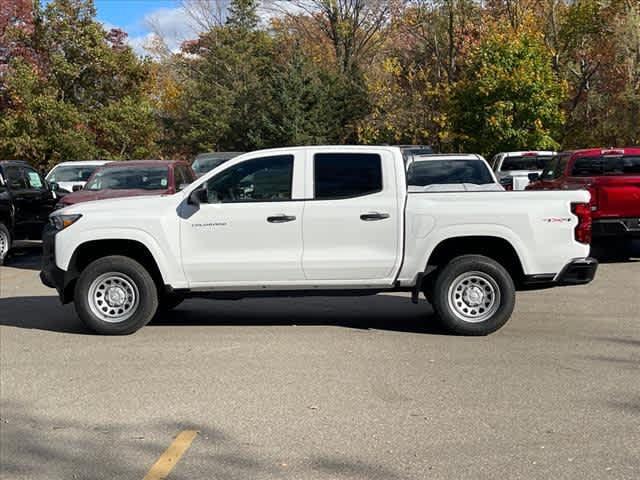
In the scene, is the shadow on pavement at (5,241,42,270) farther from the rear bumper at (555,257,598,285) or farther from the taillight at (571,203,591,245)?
the taillight at (571,203,591,245)

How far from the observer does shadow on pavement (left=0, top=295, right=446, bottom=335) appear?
9734mm

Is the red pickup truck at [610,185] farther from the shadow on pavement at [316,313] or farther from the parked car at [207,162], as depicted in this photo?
the parked car at [207,162]

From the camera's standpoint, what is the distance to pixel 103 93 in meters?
34.3

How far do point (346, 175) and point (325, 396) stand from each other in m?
3.00

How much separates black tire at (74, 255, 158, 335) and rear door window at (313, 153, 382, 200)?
203 cm

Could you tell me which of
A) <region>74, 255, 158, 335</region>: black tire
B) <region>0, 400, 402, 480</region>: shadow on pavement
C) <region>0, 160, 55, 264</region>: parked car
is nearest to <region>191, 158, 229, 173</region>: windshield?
<region>0, 160, 55, 264</region>: parked car

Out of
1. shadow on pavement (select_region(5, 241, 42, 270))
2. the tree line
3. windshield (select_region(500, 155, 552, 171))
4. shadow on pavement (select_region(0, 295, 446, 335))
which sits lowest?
shadow on pavement (select_region(5, 241, 42, 270))

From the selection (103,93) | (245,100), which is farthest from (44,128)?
(245,100)

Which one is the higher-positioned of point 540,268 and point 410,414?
point 540,268

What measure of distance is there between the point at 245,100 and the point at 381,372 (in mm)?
38860

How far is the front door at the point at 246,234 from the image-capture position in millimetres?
8891

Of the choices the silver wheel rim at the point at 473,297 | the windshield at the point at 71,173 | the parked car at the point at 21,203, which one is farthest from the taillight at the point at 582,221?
the windshield at the point at 71,173

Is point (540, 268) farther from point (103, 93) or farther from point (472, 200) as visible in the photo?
Answer: point (103, 93)

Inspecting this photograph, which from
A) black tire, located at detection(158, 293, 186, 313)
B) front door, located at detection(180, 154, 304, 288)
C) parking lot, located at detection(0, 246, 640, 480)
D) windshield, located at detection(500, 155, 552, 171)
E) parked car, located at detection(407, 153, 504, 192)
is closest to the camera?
parking lot, located at detection(0, 246, 640, 480)
